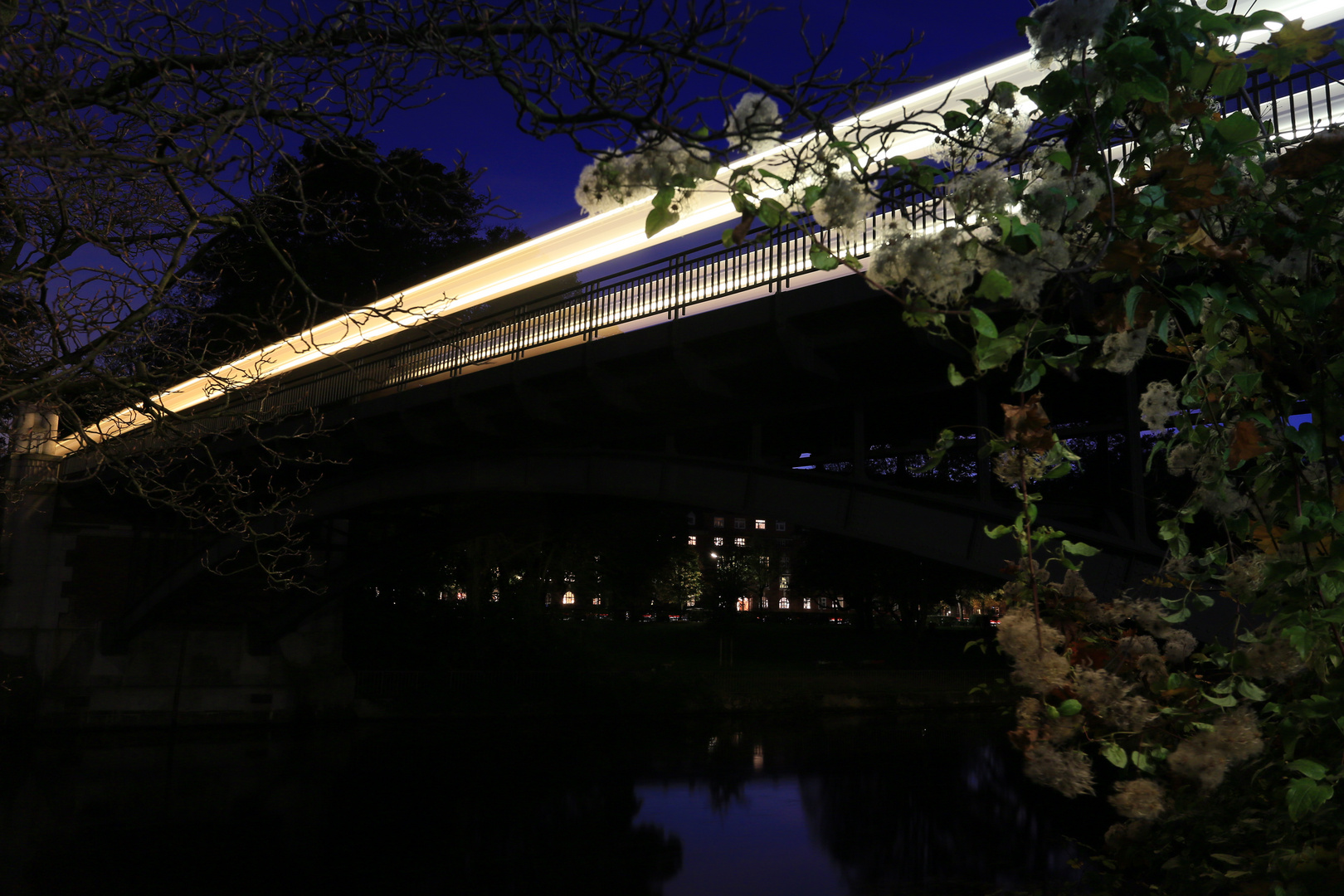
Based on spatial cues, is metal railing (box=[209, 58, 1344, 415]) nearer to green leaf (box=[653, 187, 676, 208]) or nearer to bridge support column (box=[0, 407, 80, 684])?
green leaf (box=[653, 187, 676, 208])

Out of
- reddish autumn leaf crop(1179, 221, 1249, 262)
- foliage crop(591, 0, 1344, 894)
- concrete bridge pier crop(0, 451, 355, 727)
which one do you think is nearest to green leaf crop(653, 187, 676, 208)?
foliage crop(591, 0, 1344, 894)

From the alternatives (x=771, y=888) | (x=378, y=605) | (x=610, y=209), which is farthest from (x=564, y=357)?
(x=378, y=605)

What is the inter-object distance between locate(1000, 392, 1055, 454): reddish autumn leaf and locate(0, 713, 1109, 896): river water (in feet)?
43.5

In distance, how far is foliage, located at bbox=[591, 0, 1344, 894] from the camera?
2.10 m

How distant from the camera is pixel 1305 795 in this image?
6.47 feet

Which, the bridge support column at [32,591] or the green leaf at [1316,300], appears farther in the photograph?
the bridge support column at [32,591]

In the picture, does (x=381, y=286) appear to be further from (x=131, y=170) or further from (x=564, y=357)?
(x=131, y=170)

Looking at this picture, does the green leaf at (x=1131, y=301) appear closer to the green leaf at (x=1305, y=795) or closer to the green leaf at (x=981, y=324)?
the green leaf at (x=981, y=324)

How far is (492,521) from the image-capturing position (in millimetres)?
22531

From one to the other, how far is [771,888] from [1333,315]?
14308 mm

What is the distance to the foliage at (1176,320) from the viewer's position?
6.89 ft

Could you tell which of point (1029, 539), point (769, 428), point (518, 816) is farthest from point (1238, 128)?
point (518, 816)

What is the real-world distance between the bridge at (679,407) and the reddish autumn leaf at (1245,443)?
3957mm

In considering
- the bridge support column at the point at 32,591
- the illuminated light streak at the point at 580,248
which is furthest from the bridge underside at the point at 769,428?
the bridge support column at the point at 32,591
